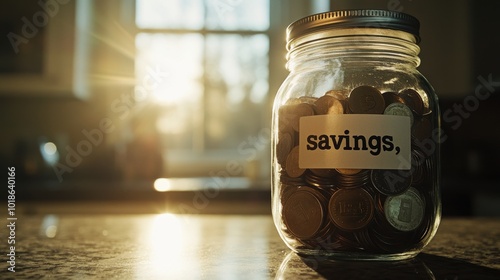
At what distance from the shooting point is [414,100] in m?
0.46

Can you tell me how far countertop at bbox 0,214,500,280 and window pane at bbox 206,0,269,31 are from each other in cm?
221

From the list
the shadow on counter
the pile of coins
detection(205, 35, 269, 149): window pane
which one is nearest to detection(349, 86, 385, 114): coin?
the pile of coins

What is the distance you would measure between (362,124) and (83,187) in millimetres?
1665

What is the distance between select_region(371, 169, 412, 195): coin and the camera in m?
0.41

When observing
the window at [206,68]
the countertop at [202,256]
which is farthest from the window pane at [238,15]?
the countertop at [202,256]

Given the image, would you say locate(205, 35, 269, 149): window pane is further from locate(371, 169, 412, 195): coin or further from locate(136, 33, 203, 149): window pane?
locate(371, 169, 412, 195): coin

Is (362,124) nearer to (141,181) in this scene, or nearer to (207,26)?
(141,181)

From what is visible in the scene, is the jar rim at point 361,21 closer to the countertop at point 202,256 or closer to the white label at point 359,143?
the white label at point 359,143

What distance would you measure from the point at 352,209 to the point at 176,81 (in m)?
2.43

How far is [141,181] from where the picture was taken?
2348 millimetres

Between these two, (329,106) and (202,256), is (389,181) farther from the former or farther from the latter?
(202,256)

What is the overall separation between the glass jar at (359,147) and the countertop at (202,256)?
27 millimetres

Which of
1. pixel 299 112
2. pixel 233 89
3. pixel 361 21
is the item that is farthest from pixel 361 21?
Answer: pixel 233 89

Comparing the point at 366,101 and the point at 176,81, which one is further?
the point at 176,81
